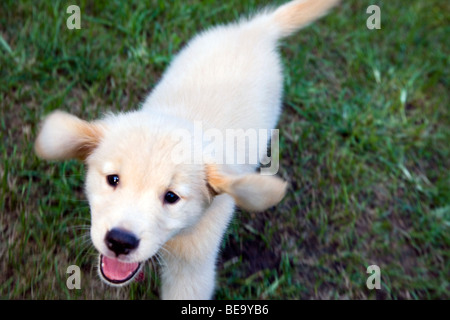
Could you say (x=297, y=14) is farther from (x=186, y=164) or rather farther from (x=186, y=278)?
(x=186, y=278)

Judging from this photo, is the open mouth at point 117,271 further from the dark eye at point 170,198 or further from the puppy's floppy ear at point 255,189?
the puppy's floppy ear at point 255,189

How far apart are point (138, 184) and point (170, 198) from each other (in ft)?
0.47

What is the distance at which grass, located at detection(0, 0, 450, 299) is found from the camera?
2.41 m

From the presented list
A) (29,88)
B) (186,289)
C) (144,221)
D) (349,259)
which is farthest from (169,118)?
(349,259)

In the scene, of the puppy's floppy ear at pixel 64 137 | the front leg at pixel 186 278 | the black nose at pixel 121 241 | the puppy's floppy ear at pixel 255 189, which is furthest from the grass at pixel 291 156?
the puppy's floppy ear at pixel 255 189

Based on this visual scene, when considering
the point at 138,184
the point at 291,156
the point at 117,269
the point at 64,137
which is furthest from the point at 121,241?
the point at 291,156

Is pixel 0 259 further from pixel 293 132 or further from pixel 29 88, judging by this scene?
pixel 293 132

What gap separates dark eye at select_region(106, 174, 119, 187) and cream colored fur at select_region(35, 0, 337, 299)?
2cm

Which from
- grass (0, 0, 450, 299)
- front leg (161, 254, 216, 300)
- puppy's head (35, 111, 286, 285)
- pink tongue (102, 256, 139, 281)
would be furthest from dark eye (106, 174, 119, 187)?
grass (0, 0, 450, 299)

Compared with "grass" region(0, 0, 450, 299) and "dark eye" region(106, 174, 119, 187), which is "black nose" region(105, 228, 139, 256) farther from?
"grass" region(0, 0, 450, 299)

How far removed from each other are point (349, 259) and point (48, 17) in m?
2.48

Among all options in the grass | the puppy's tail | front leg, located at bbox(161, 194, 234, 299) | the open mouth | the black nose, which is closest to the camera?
the black nose

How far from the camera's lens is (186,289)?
2223 mm

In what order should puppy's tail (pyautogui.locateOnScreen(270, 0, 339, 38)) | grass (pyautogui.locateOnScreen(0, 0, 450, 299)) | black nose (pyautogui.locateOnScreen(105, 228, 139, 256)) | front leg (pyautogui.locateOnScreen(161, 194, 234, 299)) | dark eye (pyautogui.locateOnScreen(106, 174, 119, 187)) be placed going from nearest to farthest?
black nose (pyautogui.locateOnScreen(105, 228, 139, 256)) < dark eye (pyautogui.locateOnScreen(106, 174, 119, 187)) < front leg (pyautogui.locateOnScreen(161, 194, 234, 299)) < grass (pyautogui.locateOnScreen(0, 0, 450, 299)) < puppy's tail (pyautogui.locateOnScreen(270, 0, 339, 38))
